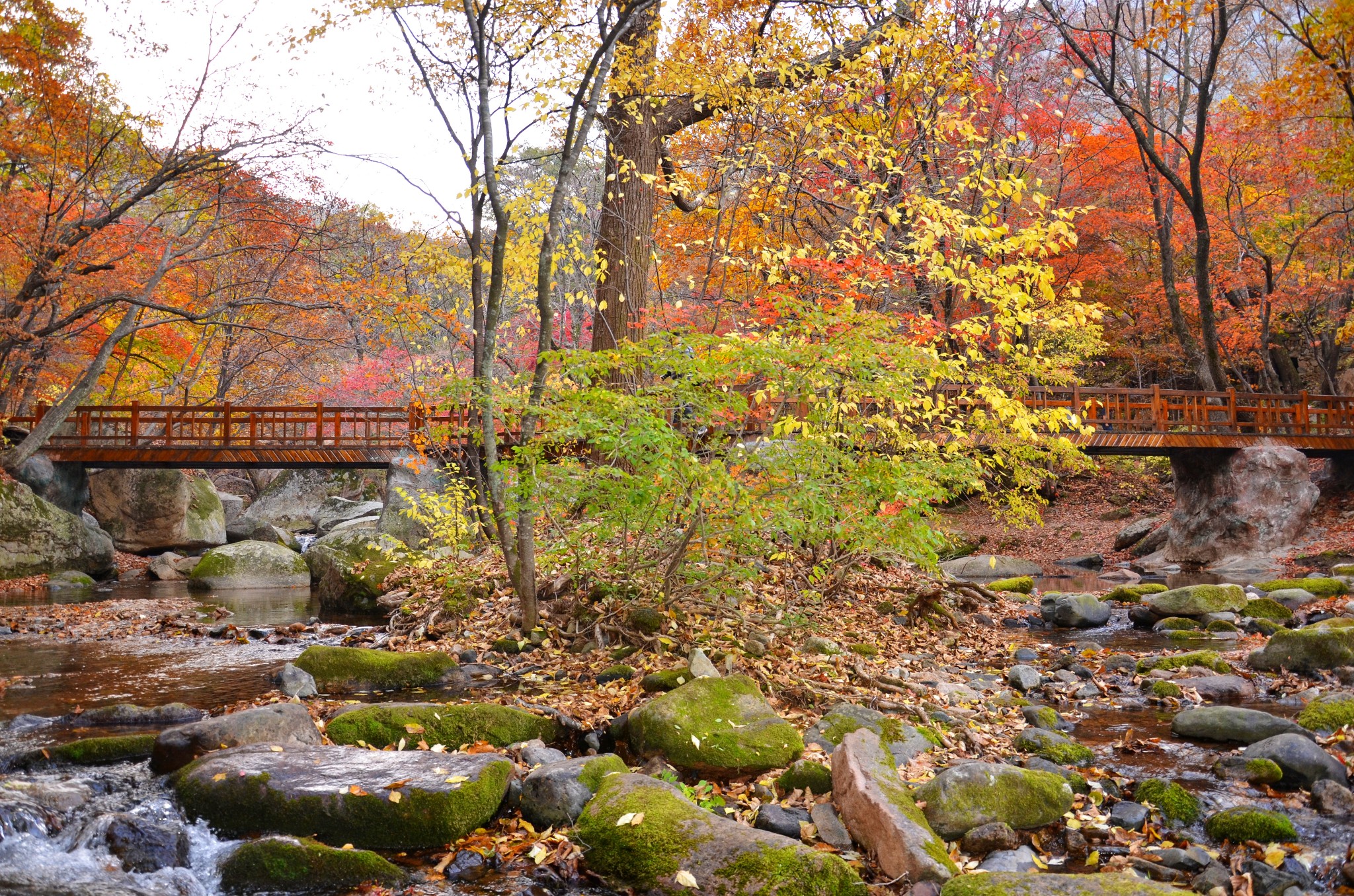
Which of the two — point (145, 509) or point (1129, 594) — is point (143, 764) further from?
point (145, 509)

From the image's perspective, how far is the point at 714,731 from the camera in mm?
5094

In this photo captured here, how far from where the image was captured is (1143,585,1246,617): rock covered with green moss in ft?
35.2

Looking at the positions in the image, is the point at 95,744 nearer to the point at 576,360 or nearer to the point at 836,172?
the point at 576,360

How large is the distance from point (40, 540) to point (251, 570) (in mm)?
4654

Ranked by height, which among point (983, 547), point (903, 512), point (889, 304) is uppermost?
point (889, 304)

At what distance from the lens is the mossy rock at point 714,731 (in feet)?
16.3

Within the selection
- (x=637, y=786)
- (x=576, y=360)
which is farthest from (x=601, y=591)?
(x=637, y=786)

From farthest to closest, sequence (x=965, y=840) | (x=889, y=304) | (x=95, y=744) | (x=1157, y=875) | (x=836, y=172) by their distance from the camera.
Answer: (x=836, y=172)
(x=889, y=304)
(x=95, y=744)
(x=965, y=840)
(x=1157, y=875)

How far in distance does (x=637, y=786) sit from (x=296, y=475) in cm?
2690

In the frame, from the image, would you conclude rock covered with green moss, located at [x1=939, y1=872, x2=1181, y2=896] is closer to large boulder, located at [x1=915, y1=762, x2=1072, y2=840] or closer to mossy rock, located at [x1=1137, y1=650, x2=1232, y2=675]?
large boulder, located at [x1=915, y1=762, x2=1072, y2=840]

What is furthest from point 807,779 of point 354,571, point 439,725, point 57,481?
point 57,481

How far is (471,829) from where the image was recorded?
4371 millimetres

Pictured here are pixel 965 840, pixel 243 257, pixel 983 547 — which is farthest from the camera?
pixel 983 547

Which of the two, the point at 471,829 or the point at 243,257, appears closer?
the point at 471,829
